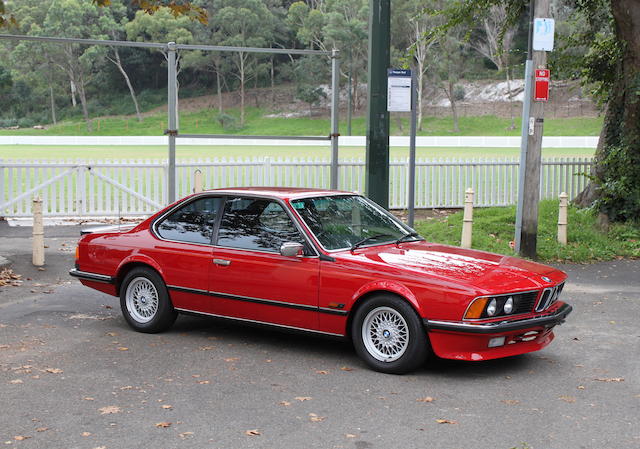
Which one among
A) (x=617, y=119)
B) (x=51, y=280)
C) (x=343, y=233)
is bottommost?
(x=51, y=280)

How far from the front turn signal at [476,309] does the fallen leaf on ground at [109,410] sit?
2.59 metres

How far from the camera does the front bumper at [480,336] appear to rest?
6.32 metres

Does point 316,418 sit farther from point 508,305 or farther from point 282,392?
point 508,305

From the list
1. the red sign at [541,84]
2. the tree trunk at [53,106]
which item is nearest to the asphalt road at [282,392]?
the red sign at [541,84]

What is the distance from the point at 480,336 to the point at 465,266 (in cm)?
69

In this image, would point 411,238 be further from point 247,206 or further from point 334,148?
point 334,148

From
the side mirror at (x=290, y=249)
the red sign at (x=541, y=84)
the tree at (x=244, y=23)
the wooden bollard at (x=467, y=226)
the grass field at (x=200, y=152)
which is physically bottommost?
the grass field at (x=200, y=152)

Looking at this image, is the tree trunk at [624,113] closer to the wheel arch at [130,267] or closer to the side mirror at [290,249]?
the side mirror at [290,249]

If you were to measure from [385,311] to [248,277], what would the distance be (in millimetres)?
1353

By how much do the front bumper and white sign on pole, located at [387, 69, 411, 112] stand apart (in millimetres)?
5018

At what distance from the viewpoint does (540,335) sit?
6875mm

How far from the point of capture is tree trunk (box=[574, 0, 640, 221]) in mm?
14758

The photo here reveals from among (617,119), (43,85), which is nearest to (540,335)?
(617,119)

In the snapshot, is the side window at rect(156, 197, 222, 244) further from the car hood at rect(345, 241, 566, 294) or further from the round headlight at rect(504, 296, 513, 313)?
the round headlight at rect(504, 296, 513, 313)
